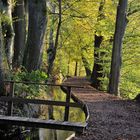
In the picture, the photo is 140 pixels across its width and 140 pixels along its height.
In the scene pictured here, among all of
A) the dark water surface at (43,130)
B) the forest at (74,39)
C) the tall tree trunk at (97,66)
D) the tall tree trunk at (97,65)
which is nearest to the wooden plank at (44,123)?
the dark water surface at (43,130)

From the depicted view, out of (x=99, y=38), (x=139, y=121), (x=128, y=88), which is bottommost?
(x=128, y=88)

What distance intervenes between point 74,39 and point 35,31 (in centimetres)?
2040

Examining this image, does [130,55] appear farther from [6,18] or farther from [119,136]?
[119,136]

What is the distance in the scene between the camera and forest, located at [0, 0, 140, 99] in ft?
52.7

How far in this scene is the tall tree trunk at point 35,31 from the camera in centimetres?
1597

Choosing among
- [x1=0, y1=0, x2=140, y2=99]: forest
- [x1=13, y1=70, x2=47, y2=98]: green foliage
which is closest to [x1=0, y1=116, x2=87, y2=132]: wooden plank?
[x1=0, y1=0, x2=140, y2=99]: forest

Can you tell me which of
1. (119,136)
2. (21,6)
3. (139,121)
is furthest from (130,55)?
(119,136)

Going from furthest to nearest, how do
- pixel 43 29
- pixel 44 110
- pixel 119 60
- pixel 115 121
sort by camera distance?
pixel 119 60, pixel 43 29, pixel 44 110, pixel 115 121

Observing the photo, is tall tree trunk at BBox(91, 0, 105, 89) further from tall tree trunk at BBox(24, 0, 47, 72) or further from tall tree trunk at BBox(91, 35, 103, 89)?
tall tree trunk at BBox(24, 0, 47, 72)

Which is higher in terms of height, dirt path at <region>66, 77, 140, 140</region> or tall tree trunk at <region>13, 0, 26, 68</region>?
tall tree trunk at <region>13, 0, 26, 68</region>

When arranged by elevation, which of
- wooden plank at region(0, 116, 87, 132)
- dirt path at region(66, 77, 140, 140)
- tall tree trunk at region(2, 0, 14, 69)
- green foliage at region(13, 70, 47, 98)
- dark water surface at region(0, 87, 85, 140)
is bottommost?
dark water surface at region(0, 87, 85, 140)

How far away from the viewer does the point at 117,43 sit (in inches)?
880

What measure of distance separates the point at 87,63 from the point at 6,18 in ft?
83.4

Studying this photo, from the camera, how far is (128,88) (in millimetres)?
32656
